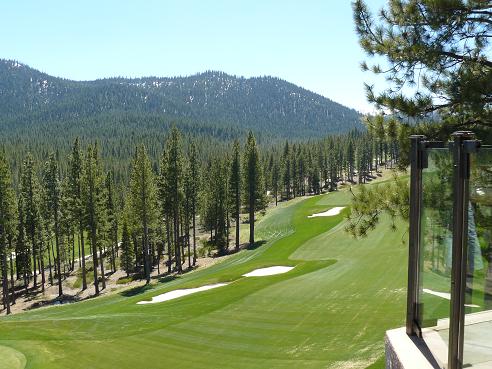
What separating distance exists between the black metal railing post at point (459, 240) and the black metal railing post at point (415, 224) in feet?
3.01

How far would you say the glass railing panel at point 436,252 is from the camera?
13.4ft

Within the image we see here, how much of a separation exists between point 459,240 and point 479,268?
26cm

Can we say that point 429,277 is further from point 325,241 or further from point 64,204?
point 64,204

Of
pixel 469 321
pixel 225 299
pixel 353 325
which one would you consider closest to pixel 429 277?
pixel 469 321

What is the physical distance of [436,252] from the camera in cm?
435

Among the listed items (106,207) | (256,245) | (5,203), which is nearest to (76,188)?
(106,207)

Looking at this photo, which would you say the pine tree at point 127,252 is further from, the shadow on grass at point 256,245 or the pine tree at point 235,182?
the shadow on grass at point 256,245

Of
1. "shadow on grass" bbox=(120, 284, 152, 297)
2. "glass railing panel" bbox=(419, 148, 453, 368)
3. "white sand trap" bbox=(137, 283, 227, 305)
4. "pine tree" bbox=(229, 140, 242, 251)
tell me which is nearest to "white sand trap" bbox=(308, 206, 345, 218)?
"pine tree" bbox=(229, 140, 242, 251)

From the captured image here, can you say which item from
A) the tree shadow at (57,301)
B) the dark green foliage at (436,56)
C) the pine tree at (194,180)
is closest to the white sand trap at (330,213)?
the pine tree at (194,180)

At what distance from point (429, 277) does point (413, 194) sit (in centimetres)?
Result: 92

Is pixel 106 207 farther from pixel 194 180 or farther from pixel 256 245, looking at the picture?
pixel 256 245

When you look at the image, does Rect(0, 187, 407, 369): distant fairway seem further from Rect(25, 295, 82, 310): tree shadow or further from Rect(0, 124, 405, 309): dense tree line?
Rect(0, 124, 405, 309): dense tree line

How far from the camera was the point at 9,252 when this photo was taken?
4309 centimetres

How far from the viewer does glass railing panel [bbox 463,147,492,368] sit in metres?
3.60
